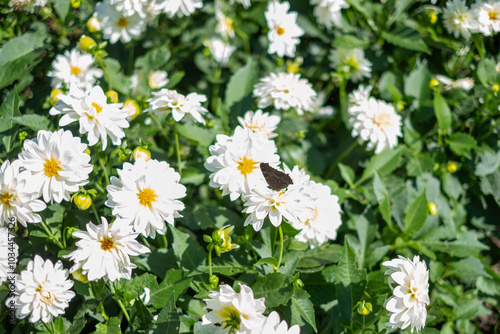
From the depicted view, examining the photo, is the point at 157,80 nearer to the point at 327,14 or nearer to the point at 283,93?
the point at 283,93

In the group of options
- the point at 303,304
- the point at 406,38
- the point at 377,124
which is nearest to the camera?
the point at 303,304

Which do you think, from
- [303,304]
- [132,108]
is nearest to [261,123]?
[132,108]

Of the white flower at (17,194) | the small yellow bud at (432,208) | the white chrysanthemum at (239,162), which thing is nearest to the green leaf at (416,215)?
the small yellow bud at (432,208)

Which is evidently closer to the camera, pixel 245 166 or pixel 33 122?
pixel 245 166

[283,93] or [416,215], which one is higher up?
[283,93]

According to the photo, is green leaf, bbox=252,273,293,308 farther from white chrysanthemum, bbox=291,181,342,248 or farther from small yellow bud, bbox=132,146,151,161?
small yellow bud, bbox=132,146,151,161

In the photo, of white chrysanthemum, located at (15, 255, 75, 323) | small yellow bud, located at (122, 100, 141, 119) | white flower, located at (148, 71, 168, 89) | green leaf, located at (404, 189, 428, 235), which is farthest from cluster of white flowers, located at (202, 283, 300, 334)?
white flower, located at (148, 71, 168, 89)

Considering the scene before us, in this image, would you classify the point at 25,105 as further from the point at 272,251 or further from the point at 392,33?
the point at 392,33
